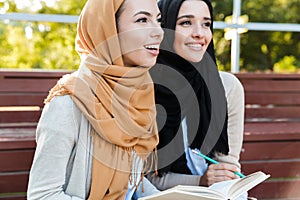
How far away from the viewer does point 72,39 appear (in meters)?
8.41

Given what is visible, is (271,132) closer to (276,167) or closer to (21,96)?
(276,167)

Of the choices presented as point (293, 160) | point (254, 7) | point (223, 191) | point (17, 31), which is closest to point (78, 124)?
point (223, 191)

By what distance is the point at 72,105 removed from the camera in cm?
158

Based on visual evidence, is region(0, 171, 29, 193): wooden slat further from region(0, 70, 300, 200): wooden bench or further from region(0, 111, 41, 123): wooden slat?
region(0, 111, 41, 123): wooden slat

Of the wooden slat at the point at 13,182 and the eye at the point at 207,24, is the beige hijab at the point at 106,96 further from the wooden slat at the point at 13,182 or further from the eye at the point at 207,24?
the wooden slat at the point at 13,182

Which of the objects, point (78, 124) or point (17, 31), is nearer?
point (78, 124)

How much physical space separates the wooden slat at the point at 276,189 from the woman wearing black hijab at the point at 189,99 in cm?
62

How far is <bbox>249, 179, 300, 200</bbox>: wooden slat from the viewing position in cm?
275

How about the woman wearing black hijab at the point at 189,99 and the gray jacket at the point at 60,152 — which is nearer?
the gray jacket at the point at 60,152

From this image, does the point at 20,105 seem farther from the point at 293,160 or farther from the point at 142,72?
the point at 293,160

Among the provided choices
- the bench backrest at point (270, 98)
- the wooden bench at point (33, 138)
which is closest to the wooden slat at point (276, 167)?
the wooden bench at point (33, 138)

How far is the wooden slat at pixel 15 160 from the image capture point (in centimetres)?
220

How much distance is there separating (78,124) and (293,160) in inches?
64.7

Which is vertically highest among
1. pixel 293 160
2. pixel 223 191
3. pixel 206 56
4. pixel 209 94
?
pixel 206 56
